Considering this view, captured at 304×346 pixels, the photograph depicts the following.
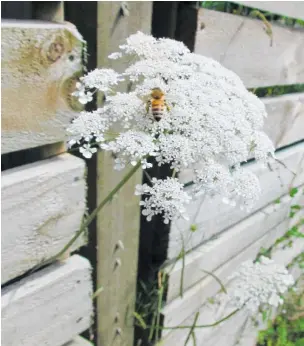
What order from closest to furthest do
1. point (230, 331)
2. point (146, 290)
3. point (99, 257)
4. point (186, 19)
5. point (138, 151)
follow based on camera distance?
point (138, 151) < point (186, 19) < point (99, 257) < point (146, 290) < point (230, 331)

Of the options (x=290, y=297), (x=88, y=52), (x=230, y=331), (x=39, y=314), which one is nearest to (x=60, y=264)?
(x=39, y=314)

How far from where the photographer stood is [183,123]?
64cm

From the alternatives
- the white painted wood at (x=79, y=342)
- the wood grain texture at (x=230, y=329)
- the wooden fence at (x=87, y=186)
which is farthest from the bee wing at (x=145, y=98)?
the wood grain texture at (x=230, y=329)

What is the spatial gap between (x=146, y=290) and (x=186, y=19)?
3.09 feet

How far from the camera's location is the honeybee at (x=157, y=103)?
612mm

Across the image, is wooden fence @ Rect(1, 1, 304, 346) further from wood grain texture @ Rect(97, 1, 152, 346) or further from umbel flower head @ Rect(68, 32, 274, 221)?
umbel flower head @ Rect(68, 32, 274, 221)

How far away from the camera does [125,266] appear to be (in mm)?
1353

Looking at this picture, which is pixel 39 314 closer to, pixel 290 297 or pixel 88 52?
pixel 88 52

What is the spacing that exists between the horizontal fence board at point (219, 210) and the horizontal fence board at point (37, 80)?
0.48m

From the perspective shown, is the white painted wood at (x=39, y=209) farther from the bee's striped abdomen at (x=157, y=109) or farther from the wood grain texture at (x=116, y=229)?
the bee's striped abdomen at (x=157, y=109)

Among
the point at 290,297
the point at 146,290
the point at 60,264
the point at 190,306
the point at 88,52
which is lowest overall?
the point at 290,297

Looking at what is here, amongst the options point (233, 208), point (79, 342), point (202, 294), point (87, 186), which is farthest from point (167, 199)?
point (202, 294)

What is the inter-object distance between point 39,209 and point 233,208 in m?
0.93

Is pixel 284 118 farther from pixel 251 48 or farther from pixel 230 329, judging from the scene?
pixel 230 329
